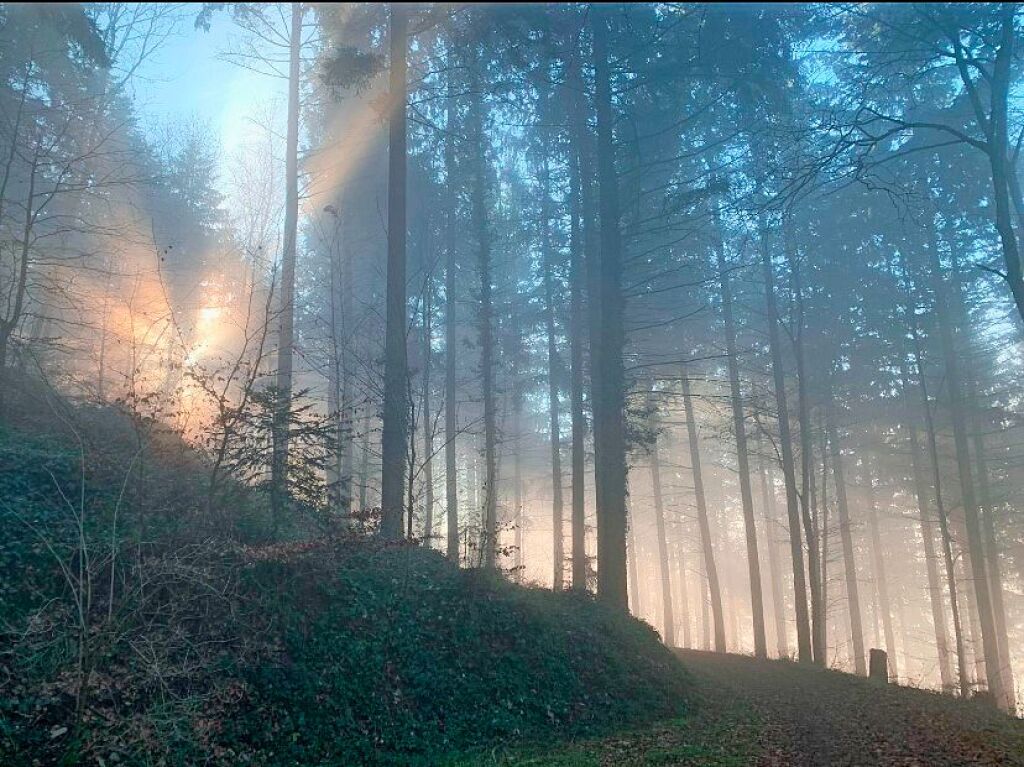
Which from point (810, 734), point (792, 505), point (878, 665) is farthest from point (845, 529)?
point (810, 734)

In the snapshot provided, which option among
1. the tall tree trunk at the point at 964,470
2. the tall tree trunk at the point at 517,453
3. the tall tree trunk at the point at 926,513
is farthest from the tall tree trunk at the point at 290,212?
the tall tree trunk at the point at 926,513

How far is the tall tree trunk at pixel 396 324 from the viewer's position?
12383 mm

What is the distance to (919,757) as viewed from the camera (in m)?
7.55

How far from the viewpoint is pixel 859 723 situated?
31.4 ft

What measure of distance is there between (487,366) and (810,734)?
50.5 ft

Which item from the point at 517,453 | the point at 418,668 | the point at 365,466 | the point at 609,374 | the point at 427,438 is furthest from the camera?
the point at 517,453

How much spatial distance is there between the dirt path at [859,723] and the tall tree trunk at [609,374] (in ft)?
9.48

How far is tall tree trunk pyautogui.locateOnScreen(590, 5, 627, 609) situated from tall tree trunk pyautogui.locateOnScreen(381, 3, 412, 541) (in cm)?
431

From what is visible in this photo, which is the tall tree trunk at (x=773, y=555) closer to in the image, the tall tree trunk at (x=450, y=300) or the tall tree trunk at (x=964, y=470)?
the tall tree trunk at (x=964, y=470)

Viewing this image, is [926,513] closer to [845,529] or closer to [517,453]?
[845,529]

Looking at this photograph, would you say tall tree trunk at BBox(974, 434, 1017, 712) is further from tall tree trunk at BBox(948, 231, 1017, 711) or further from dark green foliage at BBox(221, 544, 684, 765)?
dark green foliage at BBox(221, 544, 684, 765)

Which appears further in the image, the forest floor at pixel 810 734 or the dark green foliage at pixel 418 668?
the forest floor at pixel 810 734

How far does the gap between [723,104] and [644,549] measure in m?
38.2

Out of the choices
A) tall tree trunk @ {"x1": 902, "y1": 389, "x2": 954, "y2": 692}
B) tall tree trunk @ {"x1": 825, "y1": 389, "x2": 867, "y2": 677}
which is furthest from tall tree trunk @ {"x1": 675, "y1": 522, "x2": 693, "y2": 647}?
tall tree trunk @ {"x1": 902, "y1": 389, "x2": 954, "y2": 692}
